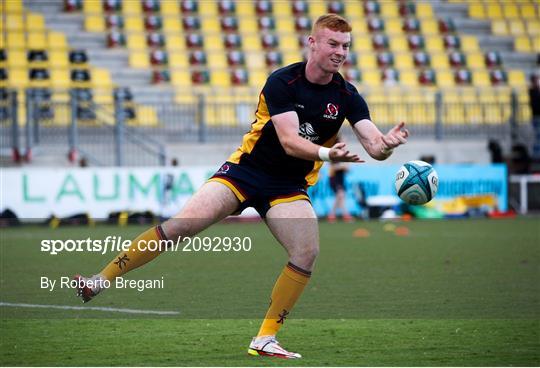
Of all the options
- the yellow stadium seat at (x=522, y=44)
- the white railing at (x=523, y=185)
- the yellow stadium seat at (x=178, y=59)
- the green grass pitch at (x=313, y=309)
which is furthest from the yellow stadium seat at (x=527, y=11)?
the green grass pitch at (x=313, y=309)

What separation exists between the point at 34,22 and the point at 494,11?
533 inches

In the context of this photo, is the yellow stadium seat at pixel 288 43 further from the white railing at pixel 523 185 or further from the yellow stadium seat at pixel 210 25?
the white railing at pixel 523 185

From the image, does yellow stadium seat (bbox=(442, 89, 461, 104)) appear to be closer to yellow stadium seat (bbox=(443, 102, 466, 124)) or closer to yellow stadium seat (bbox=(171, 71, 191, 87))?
yellow stadium seat (bbox=(443, 102, 466, 124))

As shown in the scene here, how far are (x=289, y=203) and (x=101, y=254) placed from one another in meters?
8.89

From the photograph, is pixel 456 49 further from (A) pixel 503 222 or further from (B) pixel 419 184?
(B) pixel 419 184

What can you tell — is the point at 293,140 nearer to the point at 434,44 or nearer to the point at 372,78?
the point at 372,78

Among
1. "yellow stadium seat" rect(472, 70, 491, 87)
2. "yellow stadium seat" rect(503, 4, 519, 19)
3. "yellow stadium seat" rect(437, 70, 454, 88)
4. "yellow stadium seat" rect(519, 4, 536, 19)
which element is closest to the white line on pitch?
"yellow stadium seat" rect(437, 70, 454, 88)

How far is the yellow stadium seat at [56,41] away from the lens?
88.7 ft

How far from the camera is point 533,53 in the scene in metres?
32.8

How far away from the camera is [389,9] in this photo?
1262 inches

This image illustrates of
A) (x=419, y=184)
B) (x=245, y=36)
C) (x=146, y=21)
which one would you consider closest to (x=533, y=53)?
(x=245, y=36)

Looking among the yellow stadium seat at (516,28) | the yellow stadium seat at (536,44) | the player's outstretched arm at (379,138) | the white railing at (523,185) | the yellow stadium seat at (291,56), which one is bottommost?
the white railing at (523,185)

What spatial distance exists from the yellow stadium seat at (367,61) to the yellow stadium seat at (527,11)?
6096 mm

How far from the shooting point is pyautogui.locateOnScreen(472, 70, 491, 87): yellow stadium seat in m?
31.0
